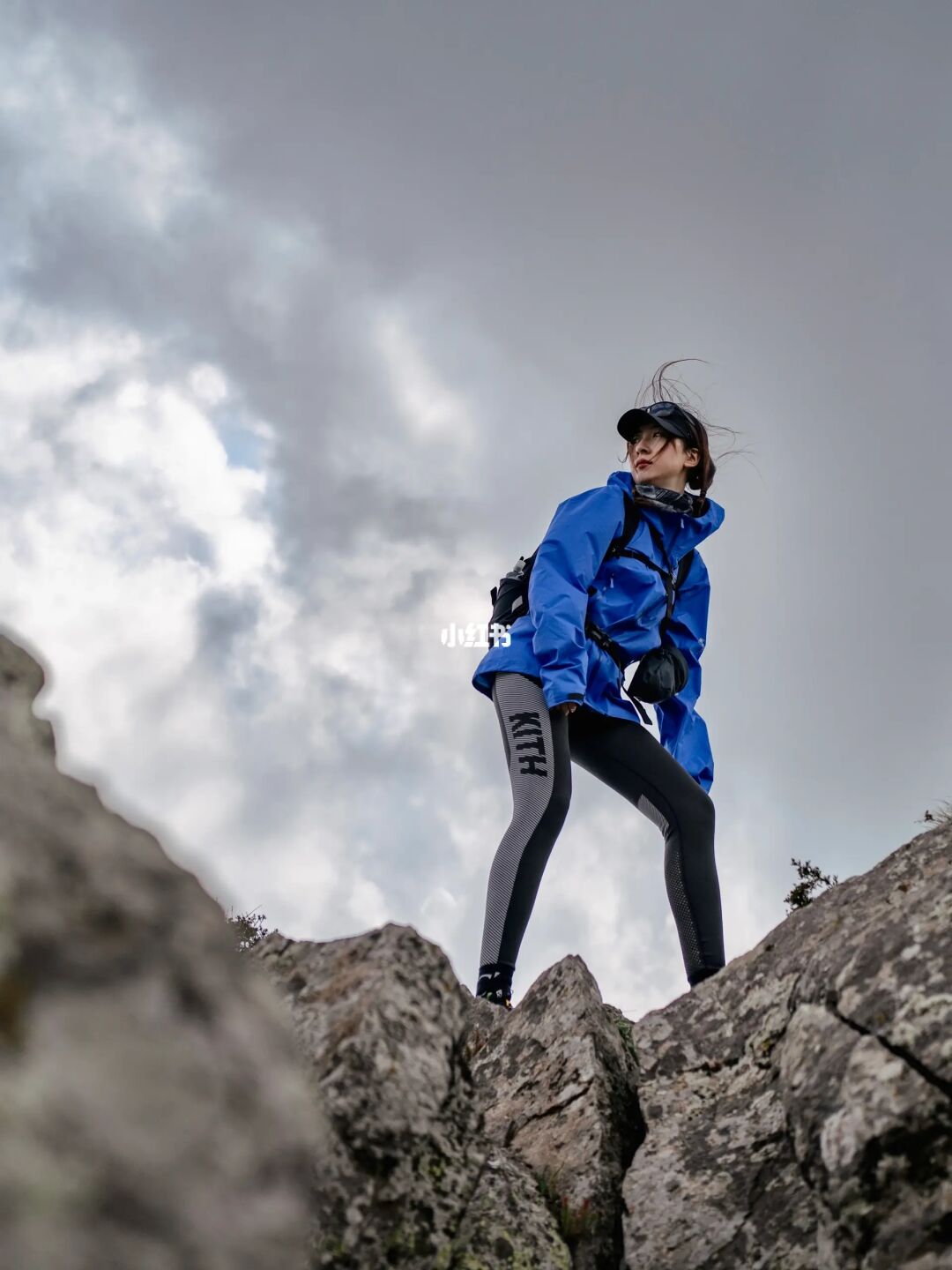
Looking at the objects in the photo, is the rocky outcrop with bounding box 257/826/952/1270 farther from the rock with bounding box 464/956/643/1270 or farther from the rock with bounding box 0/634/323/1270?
the rock with bounding box 0/634/323/1270

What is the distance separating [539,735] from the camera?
5922mm

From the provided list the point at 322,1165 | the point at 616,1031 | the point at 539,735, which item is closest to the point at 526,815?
the point at 539,735

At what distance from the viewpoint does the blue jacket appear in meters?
6.04

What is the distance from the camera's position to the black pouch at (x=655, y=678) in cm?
654

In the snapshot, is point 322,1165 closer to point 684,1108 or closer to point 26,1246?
point 26,1246

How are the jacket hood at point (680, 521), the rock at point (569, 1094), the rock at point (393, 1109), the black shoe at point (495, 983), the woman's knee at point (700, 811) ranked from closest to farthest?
1. the rock at point (393, 1109)
2. the rock at point (569, 1094)
3. the black shoe at point (495, 983)
4. the woman's knee at point (700, 811)
5. the jacket hood at point (680, 521)

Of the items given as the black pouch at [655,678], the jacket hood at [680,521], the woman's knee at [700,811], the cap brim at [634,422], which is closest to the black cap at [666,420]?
the cap brim at [634,422]

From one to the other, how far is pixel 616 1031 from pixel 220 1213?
133 inches

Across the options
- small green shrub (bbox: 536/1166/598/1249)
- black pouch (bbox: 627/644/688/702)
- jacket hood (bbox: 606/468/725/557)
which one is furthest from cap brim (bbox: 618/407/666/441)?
small green shrub (bbox: 536/1166/598/1249)

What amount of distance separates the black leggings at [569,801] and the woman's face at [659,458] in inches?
70.5

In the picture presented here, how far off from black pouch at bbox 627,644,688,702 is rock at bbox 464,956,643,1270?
6.89 feet

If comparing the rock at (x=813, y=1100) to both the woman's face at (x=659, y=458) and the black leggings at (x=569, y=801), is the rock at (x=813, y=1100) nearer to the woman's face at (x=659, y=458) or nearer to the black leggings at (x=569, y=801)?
the black leggings at (x=569, y=801)

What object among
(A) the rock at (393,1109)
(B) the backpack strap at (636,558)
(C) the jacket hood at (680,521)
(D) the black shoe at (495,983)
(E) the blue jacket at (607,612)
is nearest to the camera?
(A) the rock at (393,1109)

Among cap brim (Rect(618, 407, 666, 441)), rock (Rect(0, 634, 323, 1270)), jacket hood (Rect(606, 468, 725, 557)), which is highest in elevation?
cap brim (Rect(618, 407, 666, 441))
